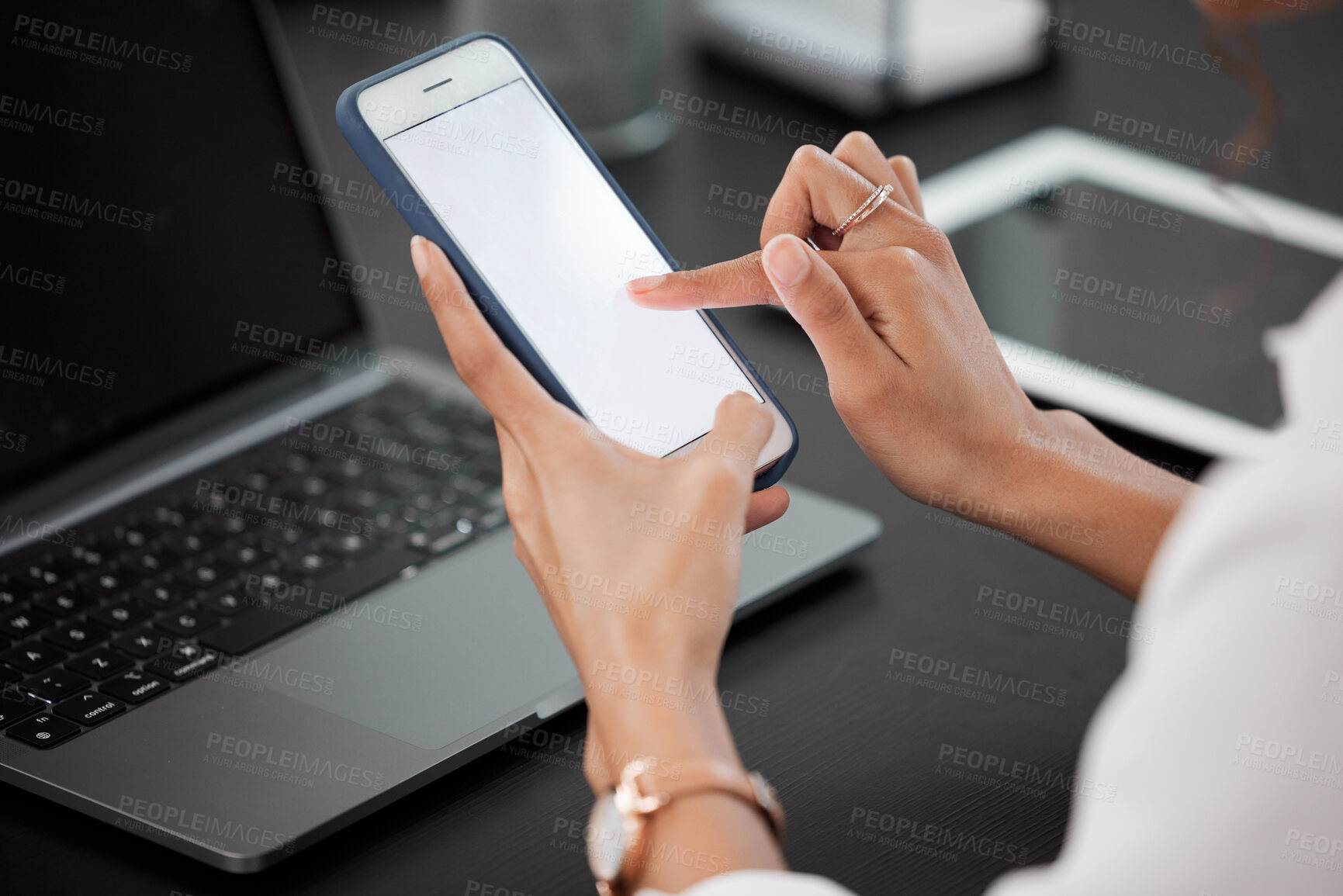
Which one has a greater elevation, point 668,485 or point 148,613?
point 668,485

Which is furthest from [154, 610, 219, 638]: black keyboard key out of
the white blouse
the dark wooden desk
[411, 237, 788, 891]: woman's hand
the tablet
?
the tablet

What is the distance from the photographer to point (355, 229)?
47.3 inches

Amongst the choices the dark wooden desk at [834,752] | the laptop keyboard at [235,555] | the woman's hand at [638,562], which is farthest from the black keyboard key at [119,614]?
the woman's hand at [638,562]

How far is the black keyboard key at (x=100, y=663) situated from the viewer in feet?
2.20

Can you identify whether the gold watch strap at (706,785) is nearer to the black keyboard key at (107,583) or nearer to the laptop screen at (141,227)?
the black keyboard key at (107,583)

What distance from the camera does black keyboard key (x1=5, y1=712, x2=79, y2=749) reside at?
628mm

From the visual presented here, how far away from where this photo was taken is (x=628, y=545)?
20.5 inches

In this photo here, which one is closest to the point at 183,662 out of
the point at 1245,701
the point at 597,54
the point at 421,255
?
the point at 421,255

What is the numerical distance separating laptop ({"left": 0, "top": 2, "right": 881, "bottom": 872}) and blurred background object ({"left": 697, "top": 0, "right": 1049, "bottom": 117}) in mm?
642

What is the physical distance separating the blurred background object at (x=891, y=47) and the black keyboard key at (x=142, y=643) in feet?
3.05

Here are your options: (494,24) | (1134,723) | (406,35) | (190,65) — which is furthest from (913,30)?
(1134,723)

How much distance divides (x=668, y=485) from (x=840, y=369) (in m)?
0.17

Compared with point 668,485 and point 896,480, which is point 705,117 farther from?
point 668,485

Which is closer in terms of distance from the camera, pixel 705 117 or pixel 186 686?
pixel 186 686
